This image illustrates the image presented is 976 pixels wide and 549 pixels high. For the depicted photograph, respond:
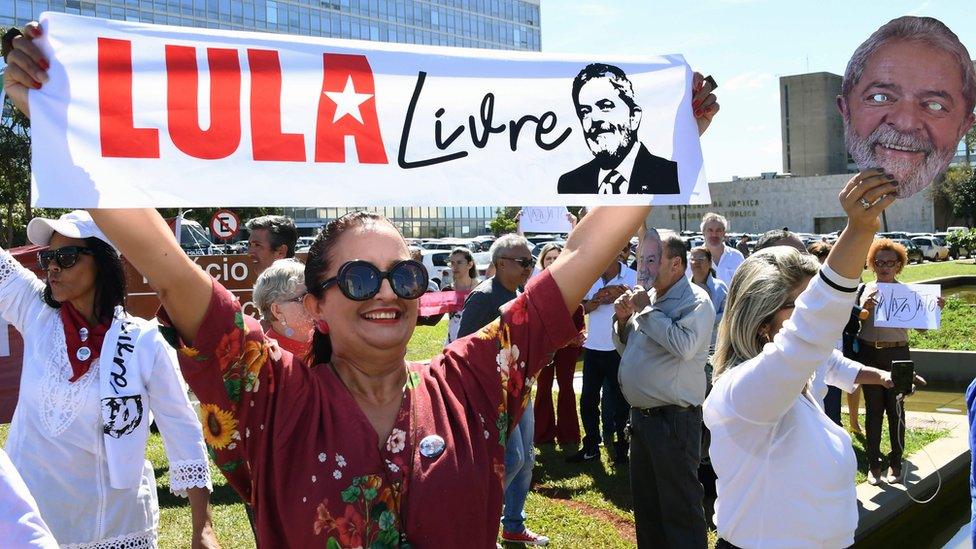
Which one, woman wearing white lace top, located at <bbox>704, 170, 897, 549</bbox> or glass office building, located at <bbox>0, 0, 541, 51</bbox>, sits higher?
glass office building, located at <bbox>0, 0, 541, 51</bbox>

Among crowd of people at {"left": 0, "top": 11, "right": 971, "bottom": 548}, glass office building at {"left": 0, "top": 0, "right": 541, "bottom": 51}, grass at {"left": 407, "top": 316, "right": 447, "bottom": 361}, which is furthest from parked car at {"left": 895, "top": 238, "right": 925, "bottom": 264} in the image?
glass office building at {"left": 0, "top": 0, "right": 541, "bottom": 51}

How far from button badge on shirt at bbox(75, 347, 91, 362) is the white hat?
1.45 ft

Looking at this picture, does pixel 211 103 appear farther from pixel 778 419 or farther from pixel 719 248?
pixel 719 248

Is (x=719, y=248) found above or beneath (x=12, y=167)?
beneath

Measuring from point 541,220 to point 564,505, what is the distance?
13.1 ft

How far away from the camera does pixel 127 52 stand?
81.3 inches

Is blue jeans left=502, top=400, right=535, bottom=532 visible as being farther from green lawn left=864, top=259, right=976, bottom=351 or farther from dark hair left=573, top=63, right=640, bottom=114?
green lawn left=864, top=259, right=976, bottom=351

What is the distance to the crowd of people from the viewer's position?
189 centimetres

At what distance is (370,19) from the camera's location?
80750mm

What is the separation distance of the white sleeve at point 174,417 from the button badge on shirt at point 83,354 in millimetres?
238

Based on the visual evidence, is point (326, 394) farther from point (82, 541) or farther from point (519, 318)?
point (82, 541)

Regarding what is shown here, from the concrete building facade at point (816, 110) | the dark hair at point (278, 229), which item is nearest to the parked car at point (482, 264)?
the concrete building facade at point (816, 110)

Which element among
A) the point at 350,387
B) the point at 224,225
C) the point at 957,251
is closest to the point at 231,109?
the point at 350,387

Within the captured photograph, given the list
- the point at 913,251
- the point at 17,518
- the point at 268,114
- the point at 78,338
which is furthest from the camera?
the point at 913,251
